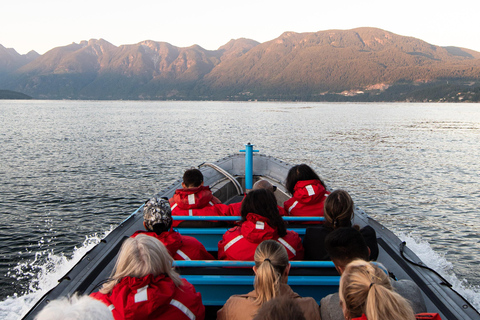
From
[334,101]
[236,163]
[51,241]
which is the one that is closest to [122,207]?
[51,241]

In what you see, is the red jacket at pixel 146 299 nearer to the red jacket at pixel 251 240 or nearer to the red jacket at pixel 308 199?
the red jacket at pixel 251 240

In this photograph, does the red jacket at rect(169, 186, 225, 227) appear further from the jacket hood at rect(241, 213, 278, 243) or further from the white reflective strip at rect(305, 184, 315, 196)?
the jacket hood at rect(241, 213, 278, 243)

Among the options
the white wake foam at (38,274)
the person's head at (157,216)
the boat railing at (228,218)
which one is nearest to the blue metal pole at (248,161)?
the boat railing at (228,218)

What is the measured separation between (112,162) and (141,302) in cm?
1967

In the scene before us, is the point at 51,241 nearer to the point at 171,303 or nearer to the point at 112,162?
the point at 171,303

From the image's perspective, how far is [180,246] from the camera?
3.59m

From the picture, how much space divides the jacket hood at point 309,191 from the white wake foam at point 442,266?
4.11 meters

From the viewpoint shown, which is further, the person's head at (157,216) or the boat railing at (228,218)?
the boat railing at (228,218)

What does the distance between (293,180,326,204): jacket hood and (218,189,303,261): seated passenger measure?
1.19m

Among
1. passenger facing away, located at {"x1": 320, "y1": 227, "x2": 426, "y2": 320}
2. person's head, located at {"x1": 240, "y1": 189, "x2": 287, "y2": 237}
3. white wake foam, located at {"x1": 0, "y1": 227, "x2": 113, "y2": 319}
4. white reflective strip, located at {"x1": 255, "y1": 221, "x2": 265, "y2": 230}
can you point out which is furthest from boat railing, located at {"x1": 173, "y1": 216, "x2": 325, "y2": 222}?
white wake foam, located at {"x1": 0, "y1": 227, "x2": 113, "y2": 319}

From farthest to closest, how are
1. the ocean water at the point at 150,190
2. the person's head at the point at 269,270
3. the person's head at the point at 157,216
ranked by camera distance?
the ocean water at the point at 150,190
the person's head at the point at 157,216
the person's head at the point at 269,270

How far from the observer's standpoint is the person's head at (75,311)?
55.9 inches

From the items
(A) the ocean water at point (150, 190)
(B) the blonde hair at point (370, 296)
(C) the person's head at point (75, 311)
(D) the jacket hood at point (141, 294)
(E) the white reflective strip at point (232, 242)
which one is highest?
(C) the person's head at point (75, 311)

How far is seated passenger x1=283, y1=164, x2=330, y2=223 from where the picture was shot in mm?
4969
